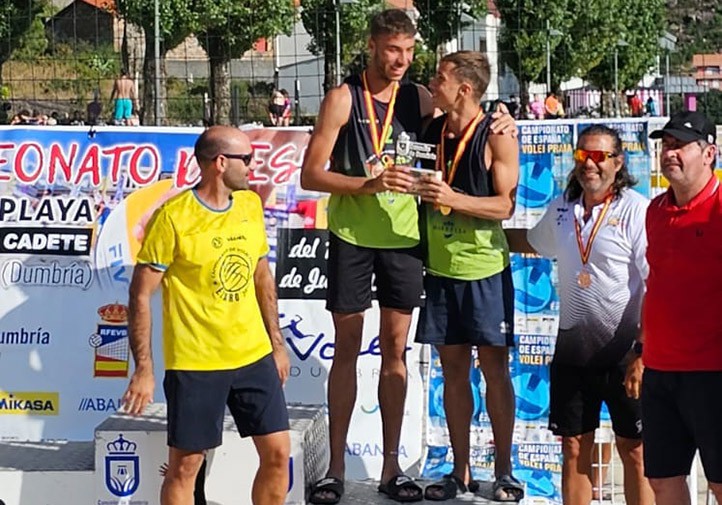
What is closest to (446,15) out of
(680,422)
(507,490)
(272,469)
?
(507,490)

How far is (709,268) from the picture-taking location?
4078mm

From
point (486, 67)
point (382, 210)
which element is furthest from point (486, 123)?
point (382, 210)

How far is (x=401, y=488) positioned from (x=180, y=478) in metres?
1.06

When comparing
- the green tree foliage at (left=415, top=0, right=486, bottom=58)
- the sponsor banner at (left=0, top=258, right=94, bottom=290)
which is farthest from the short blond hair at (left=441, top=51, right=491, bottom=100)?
the green tree foliage at (left=415, top=0, right=486, bottom=58)

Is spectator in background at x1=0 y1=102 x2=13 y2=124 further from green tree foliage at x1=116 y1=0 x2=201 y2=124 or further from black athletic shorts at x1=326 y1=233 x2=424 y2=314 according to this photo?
black athletic shorts at x1=326 y1=233 x2=424 y2=314

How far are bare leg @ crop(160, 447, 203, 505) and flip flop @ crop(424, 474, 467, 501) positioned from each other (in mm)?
1103

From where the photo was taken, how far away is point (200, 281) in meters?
4.54

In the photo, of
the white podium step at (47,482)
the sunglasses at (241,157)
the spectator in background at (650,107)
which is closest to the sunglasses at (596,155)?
the sunglasses at (241,157)

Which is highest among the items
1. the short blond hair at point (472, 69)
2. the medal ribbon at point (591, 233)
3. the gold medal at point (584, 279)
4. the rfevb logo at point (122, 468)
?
the short blond hair at point (472, 69)

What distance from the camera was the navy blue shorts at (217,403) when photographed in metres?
4.54

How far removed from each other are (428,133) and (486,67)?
39 centimetres

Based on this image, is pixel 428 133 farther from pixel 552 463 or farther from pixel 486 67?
pixel 552 463

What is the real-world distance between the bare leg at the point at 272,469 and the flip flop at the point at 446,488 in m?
0.77

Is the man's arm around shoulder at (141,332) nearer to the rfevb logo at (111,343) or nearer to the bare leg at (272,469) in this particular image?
the bare leg at (272,469)
